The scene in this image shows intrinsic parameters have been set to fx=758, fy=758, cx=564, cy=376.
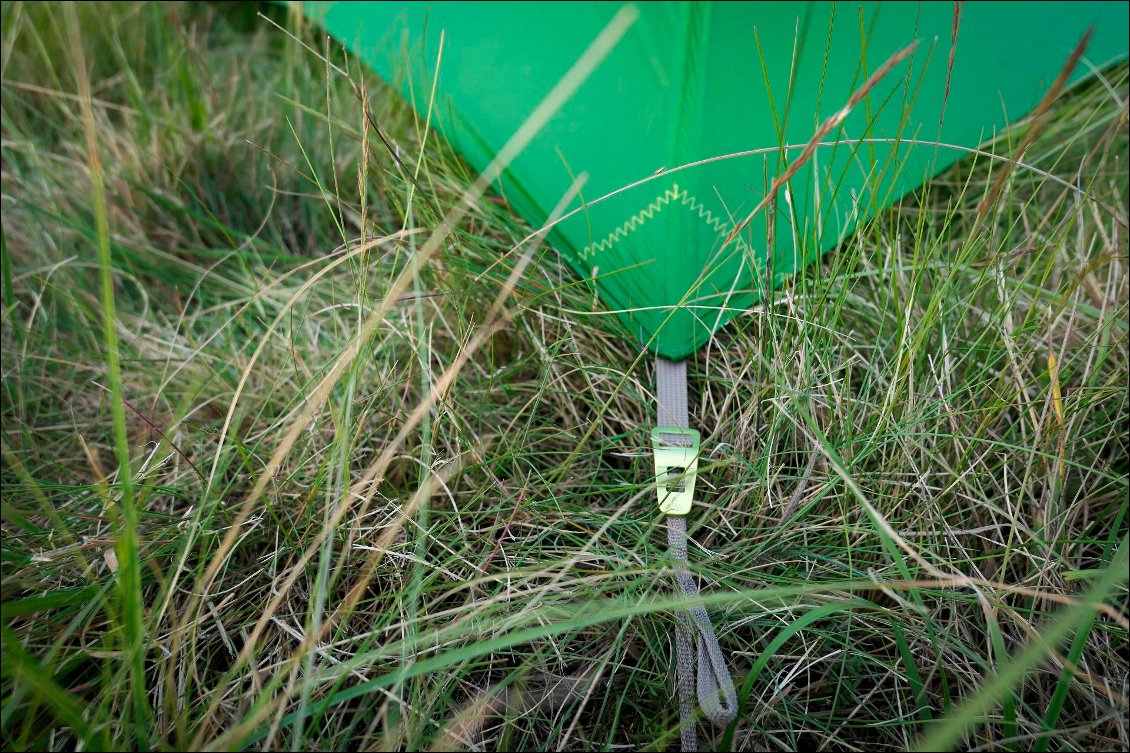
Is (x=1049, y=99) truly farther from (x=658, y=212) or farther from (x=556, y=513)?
(x=556, y=513)

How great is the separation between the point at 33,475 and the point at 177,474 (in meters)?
0.25

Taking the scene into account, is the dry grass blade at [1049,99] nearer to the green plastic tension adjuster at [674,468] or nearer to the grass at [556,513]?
the grass at [556,513]

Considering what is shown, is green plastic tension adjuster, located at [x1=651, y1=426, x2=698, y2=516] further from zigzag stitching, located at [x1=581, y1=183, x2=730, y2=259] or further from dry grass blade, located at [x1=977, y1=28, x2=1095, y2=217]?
dry grass blade, located at [x1=977, y1=28, x2=1095, y2=217]

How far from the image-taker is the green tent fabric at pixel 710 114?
0.95m

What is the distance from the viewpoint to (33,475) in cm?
102

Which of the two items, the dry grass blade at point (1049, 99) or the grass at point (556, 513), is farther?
the grass at point (556, 513)

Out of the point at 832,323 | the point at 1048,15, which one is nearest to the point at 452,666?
the point at 832,323

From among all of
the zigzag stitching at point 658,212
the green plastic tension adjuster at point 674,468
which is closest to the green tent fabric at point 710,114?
the zigzag stitching at point 658,212

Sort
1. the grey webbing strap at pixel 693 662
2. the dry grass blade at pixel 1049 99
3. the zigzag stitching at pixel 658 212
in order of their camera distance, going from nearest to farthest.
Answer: the dry grass blade at pixel 1049 99 < the grey webbing strap at pixel 693 662 < the zigzag stitching at pixel 658 212

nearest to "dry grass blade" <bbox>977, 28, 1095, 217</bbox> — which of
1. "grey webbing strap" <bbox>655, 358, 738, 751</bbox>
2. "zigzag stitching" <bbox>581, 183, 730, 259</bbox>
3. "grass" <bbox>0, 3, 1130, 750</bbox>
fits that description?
"grass" <bbox>0, 3, 1130, 750</bbox>

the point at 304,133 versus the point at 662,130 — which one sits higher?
the point at 304,133

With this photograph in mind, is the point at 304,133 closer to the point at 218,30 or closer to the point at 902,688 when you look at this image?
the point at 218,30

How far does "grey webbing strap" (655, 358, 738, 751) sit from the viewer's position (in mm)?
694

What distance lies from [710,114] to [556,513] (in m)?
0.54
